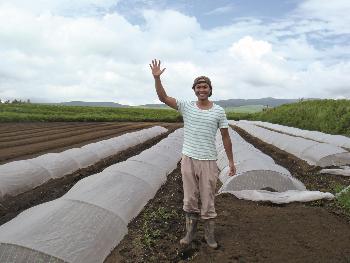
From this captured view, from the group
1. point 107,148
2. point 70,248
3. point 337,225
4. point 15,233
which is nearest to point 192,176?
point 70,248

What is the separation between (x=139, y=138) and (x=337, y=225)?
13.7m

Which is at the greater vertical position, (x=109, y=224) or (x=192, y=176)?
(x=192, y=176)

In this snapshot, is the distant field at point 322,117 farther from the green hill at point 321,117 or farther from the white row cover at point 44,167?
the white row cover at point 44,167

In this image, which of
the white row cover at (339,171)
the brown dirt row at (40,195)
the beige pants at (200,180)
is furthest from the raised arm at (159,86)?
the white row cover at (339,171)

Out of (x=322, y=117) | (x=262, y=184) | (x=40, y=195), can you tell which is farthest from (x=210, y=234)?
(x=322, y=117)

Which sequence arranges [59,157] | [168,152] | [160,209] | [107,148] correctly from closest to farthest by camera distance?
1. [160,209]
2. [59,157]
3. [168,152]
4. [107,148]

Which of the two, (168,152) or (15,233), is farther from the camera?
(168,152)

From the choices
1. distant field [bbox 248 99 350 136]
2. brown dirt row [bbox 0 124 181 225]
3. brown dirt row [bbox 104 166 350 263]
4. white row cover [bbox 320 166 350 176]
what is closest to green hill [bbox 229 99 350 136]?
distant field [bbox 248 99 350 136]

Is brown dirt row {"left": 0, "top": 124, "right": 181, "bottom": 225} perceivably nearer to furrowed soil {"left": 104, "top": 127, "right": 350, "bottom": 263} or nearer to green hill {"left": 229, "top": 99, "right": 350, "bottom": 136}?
furrowed soil {"left": 104, "top": 127, "right": 350, "bottom": 263}

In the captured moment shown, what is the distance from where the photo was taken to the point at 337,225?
618 cm

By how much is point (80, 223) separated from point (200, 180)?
146cm

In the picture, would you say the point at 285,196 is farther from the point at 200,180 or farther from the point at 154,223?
the point at 200,180

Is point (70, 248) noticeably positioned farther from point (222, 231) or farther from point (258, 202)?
point (258, 202)

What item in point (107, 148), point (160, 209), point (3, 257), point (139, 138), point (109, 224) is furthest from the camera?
point (139, 138)
